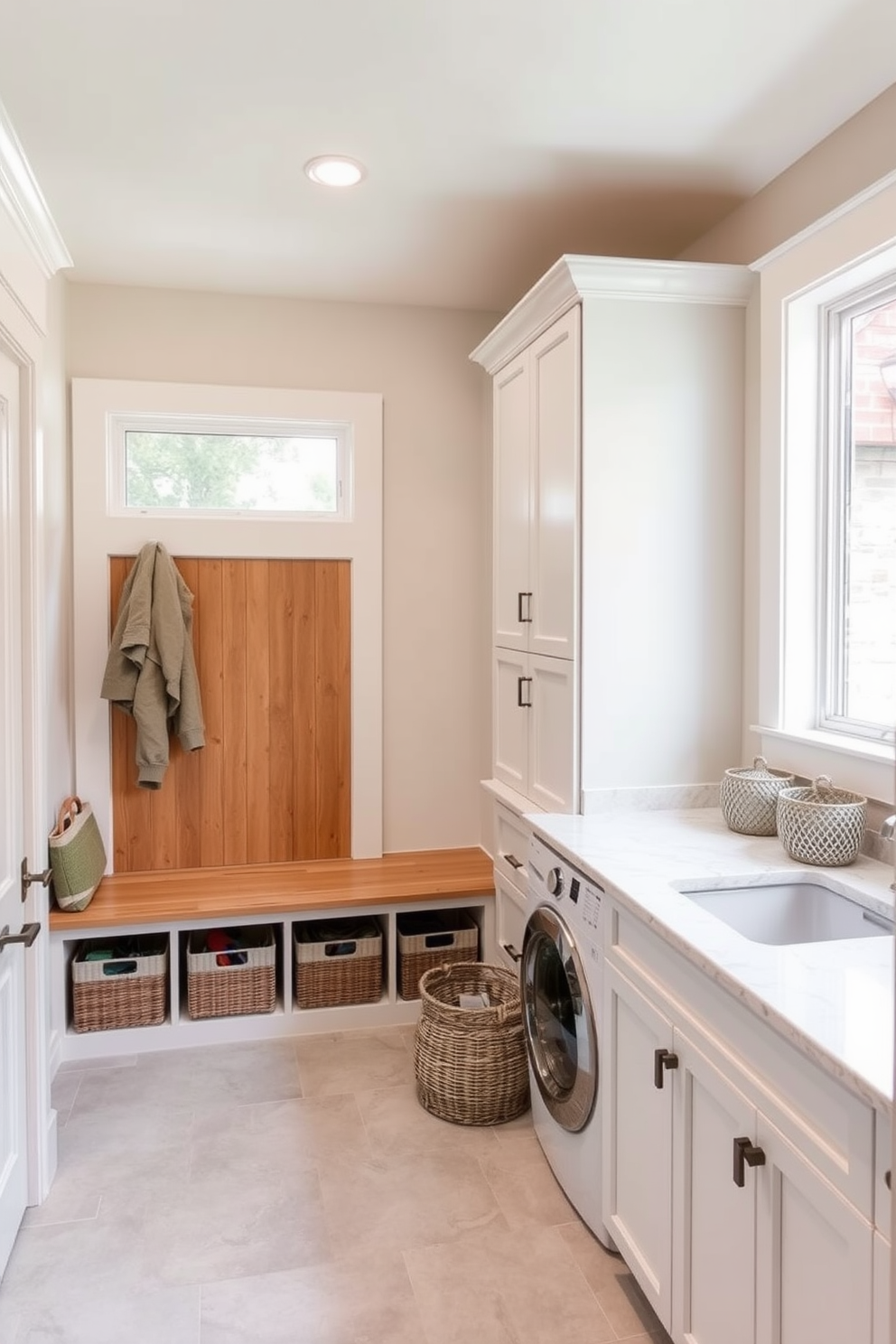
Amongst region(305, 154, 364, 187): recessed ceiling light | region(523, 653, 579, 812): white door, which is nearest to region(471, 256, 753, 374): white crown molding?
region(305, 154, 364, 187): recessed ceiling light

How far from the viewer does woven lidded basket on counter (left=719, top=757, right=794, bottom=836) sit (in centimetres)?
226

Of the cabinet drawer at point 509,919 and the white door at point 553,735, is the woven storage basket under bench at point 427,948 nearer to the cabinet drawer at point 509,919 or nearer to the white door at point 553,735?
the cabinet drawer at point 509,919

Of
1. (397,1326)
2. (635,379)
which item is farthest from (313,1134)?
(635,379)

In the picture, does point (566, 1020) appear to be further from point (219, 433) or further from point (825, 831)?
point (219, 433)

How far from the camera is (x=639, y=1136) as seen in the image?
5.99ft

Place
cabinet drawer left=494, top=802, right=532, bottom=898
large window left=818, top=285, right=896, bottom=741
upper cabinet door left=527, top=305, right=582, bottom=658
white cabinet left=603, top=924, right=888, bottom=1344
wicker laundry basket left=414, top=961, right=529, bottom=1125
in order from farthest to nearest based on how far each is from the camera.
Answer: cabinet drawer left=494, top=802, right=532, bottom=898 < wicker laundry basket left=414, top=961, right=529, bottom=1125 < upper cabinet door left=527, top=305, right=582, bottom=658 < large window left=818, top=285, right=896, bottom=741 < white cabinet left=603, top=924, right=888, bottom=1344

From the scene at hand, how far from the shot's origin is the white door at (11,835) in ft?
6.63

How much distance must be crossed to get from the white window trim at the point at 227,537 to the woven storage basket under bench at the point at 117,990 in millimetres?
479

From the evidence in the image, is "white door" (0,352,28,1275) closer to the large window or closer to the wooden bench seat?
the wooden bench seat

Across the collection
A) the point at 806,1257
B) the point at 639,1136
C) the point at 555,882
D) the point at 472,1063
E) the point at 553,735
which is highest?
the point at 553,735

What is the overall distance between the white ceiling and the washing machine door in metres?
1.86


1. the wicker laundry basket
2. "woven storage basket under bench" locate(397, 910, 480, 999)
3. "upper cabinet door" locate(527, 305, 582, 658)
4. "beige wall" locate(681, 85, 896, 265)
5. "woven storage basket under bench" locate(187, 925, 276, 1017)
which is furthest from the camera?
"woven storage basket under bench" locate(397, 910, 480, 999)

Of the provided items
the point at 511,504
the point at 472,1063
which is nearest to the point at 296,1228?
the point at 472,1063

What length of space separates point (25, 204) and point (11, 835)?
4.37 ft
